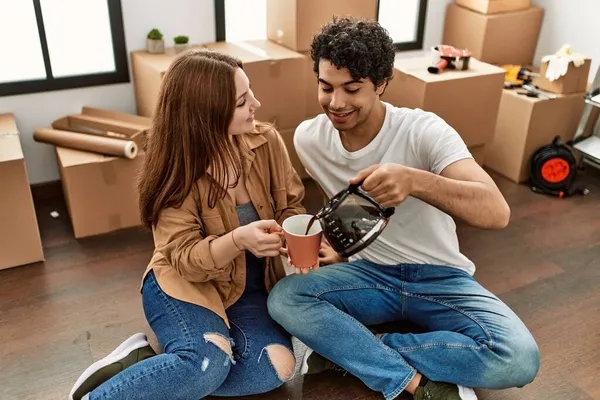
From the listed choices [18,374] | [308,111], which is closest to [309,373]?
[18,374]

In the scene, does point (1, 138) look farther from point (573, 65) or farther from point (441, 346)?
point (573, 65)

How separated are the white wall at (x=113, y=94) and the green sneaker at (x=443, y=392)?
1.75m

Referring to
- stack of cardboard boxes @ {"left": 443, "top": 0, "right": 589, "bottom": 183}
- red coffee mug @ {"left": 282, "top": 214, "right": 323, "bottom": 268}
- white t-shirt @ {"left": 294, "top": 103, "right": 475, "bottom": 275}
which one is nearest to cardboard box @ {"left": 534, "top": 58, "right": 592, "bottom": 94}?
stack of cardboard boxes @ {"left": 443, "top": 0, "right": 589, "bottom": 183}

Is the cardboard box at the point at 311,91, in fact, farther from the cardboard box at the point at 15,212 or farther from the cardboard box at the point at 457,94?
the cardboard box at the point at 15,212

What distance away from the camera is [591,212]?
2572 mm

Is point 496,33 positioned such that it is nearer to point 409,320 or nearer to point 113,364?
point 409,320

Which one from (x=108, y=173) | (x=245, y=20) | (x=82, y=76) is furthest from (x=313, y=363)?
(x=245, y=20)

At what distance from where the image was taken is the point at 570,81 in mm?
2695

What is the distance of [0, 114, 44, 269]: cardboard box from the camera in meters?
2.01

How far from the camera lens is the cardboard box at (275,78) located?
95.8 inches

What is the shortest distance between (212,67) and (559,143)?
1.88 metres

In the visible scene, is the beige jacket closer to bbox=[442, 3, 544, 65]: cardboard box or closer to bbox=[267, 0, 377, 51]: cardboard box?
bbox=[267, 0, 377, 51]: cardboard box

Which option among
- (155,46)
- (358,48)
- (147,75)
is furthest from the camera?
(155,46)

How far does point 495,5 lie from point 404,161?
1.76m
